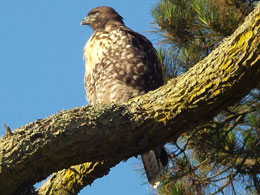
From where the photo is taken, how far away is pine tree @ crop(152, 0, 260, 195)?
18.0 feet

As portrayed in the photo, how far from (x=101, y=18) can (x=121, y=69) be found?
100 centimetres

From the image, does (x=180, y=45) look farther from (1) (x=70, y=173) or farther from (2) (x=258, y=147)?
(1) (x=70, y=173)

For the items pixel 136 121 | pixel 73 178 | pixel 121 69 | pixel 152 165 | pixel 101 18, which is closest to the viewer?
pixel 136 121

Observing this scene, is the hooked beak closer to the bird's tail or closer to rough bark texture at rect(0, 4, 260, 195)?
the bird's tail

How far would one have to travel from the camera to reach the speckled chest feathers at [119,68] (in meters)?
4.88

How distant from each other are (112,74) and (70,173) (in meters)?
1.27

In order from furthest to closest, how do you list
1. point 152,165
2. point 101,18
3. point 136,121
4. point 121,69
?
point 101,18 < point 121,69 < point 152,165 < point 136,121

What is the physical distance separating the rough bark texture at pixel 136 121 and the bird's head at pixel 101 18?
2416mm

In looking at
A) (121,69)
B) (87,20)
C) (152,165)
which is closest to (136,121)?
(152,165)

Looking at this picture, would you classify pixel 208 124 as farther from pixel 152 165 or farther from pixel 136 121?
pixel 136 121

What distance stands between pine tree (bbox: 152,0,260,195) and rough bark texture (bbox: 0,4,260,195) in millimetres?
1855

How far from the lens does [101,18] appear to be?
5.79 m

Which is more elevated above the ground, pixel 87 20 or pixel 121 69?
pixel 87 20

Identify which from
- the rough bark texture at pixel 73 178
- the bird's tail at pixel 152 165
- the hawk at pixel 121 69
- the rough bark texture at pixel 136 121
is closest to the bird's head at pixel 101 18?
the hawk at pixel 121 69
